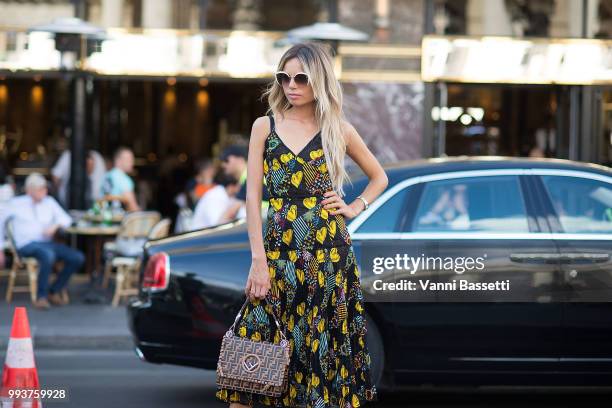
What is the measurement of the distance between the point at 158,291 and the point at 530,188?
2.36 metres

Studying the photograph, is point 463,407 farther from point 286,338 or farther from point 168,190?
point 168,190

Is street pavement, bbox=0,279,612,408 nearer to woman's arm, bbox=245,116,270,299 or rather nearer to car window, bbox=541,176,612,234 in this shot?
car window, bbox=541,176,612,234

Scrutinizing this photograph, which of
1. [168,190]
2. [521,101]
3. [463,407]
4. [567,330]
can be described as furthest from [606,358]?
[168,190]

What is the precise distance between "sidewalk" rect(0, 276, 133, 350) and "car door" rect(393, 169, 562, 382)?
4091 mm

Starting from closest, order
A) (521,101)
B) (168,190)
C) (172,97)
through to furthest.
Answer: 1. (521,101)
2. (168,190)
3. (172,97)

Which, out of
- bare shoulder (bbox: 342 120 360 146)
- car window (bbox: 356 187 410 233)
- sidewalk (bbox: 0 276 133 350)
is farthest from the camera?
sidewalk (bbox: 0 276 133 350)

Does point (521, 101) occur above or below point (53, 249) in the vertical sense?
above

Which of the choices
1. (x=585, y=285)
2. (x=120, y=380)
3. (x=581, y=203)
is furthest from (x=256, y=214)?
(x=120, y=380)

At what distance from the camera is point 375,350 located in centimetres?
692

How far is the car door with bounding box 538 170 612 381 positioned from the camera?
6.98m

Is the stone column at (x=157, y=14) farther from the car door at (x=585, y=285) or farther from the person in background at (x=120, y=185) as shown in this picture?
the car door at (x=585, y=285)

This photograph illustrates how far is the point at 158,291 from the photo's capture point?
721cm

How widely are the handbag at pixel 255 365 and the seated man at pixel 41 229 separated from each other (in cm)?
745

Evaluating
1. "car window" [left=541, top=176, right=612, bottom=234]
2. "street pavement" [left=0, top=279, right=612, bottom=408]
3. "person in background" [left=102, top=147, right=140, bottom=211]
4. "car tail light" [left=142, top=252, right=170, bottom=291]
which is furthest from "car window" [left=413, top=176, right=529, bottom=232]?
"person in background" [left=102, top=147, right=140, bottom=211]
